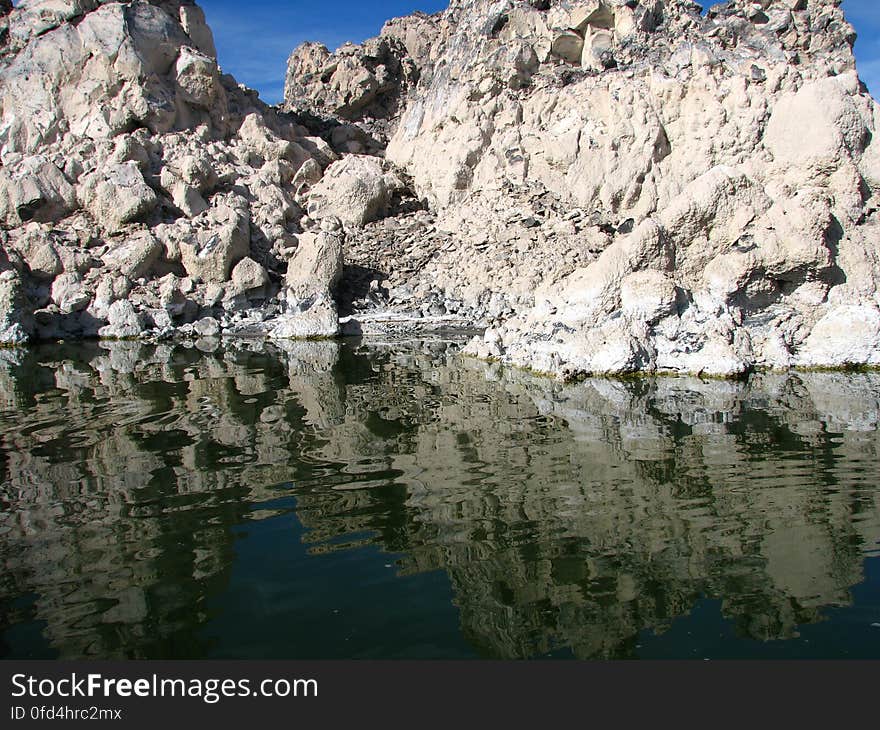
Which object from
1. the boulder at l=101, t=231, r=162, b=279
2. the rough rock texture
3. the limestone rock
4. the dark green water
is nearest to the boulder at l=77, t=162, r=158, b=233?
the rough rock texture

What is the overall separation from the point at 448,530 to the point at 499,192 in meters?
26.5

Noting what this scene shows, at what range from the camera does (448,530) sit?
235 inches

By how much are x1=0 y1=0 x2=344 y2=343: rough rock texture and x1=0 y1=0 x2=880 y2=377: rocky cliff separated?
12 cm

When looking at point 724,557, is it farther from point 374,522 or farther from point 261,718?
point 261,718

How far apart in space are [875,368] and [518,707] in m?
13.8

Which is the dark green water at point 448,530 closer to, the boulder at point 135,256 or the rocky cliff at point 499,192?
the rocky cliff at point 499,192

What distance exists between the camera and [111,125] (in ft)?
101

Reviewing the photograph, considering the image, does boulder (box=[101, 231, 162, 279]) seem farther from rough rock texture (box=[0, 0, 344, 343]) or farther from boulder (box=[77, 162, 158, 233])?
boulder (box=[77, 162, 158, 233])

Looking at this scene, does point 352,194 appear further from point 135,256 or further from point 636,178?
point 636,178

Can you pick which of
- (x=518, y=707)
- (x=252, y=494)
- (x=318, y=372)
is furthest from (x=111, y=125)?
(x=518, y=707)

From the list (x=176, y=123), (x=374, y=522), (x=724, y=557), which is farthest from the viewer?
(x=176, y=123)

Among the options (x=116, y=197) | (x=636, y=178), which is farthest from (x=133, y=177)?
(x=636, y=178)

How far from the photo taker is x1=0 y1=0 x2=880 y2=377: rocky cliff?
1506 cm

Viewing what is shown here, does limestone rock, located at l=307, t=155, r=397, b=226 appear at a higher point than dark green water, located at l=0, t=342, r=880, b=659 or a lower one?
higher
